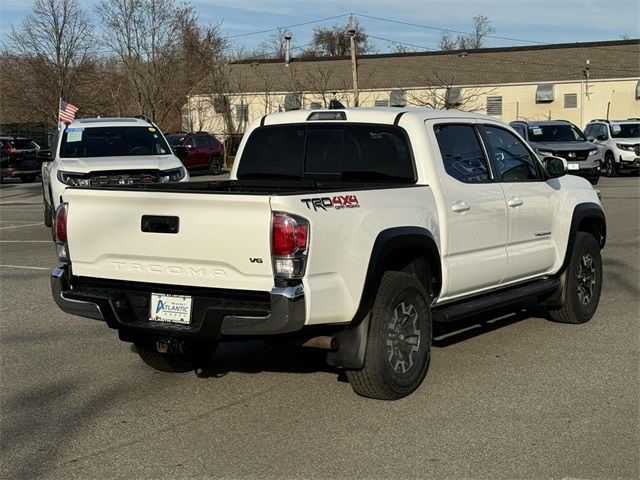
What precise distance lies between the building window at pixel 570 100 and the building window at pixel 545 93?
0.83 metres

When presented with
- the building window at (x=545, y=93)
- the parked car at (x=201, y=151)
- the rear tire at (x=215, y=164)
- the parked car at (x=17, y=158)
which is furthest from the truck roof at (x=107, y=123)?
the building window at (x=545, y=93)

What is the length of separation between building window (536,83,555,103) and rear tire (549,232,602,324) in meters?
43.0

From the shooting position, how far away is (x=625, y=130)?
30.5 meters

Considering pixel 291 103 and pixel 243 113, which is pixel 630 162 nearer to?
pixel 291 103

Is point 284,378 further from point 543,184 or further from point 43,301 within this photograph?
point 43,301

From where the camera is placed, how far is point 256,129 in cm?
707

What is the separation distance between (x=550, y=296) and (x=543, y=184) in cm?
103

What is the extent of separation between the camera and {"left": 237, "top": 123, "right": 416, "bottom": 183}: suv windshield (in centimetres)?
634

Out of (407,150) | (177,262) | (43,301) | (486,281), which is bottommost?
(43,301)

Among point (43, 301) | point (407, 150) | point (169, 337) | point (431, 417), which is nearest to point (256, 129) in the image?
point (407, 150)

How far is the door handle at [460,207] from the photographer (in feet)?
20.5

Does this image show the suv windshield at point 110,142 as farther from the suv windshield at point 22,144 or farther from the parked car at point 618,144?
→ the parked car at point 618,144

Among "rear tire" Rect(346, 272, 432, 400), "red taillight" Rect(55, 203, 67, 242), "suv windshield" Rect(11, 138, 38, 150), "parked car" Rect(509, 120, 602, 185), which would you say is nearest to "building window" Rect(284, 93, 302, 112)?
"red taillight" Rect(55, 203, 67, 242)

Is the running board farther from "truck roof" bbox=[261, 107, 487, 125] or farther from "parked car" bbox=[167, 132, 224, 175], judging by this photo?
"parked car" bbox=[167, 132, 224, 175]
